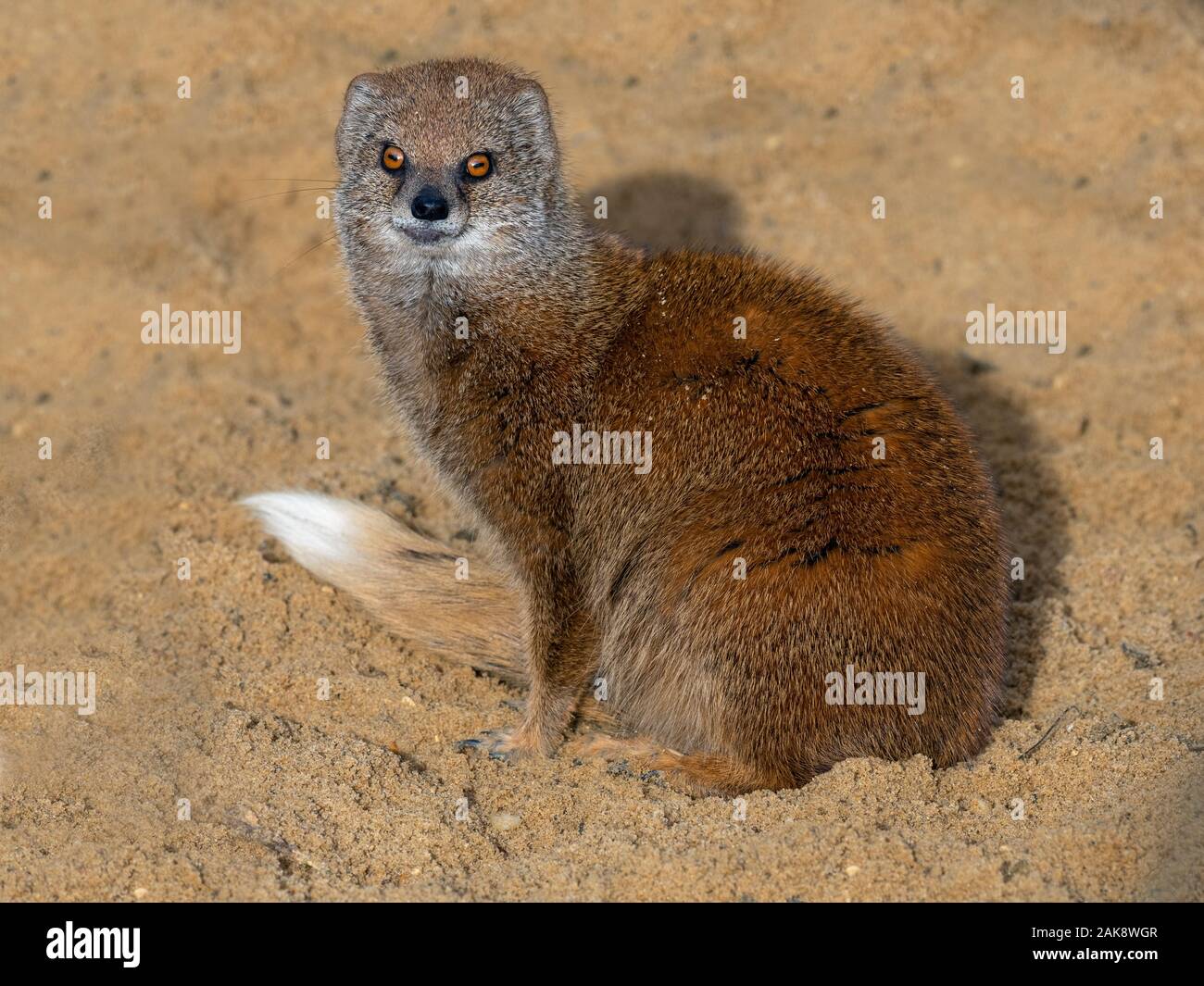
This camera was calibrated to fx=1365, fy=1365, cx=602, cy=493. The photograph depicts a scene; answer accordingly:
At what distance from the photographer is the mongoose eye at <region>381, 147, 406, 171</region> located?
159 inches

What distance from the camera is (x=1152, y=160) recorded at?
6.20 m

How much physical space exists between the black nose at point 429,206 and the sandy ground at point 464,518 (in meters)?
0.74

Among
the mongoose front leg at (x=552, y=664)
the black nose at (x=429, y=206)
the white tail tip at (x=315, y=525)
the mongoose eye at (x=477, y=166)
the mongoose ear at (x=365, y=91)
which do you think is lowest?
the mongoose front leg at (x=552, y=664)

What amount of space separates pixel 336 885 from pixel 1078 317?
13.4 ft

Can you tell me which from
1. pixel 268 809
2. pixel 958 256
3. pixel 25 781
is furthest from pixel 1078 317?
pixel 25 781

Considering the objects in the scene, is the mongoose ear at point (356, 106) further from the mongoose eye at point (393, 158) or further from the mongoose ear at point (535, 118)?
the mongoose ear at point (535, 118)

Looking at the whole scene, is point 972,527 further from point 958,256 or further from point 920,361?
point 958,256

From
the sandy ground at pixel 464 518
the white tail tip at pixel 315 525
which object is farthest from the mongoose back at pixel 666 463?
the white tail tip at pixel 315 525

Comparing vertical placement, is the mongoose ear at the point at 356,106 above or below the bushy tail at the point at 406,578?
above

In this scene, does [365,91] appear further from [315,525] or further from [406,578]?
[406,578]

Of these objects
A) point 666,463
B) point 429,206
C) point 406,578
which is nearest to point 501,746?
point 406,578

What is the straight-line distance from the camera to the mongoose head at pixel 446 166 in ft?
13.1

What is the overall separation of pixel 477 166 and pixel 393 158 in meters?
0.25

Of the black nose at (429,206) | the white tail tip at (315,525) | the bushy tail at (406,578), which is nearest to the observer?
the black nose at (429,206)
